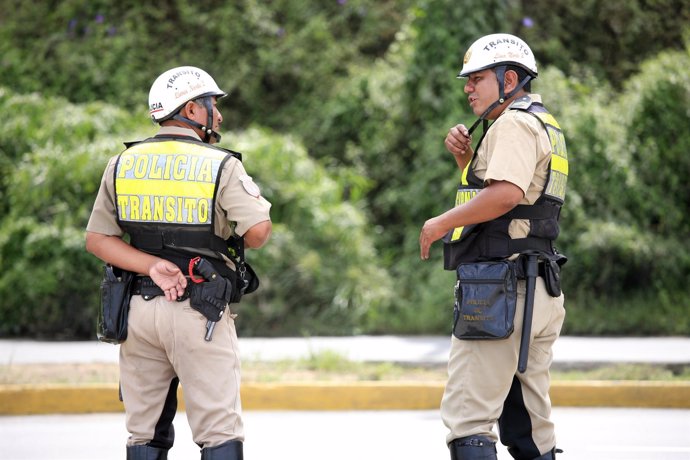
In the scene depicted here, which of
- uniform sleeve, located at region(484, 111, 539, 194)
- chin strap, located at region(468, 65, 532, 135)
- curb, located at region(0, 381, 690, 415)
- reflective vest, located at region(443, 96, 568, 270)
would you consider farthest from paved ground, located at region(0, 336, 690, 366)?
uniform sleeve, located at region(484, 111, 539, 194)

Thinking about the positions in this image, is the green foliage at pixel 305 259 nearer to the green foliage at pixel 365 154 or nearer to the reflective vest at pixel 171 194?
the green foliage at pixel 365 154

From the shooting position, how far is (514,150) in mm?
4090

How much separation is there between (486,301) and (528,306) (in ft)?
0.53

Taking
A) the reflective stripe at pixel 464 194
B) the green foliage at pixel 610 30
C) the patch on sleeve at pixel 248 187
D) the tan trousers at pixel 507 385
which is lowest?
the tan trousers at pixel 507 385

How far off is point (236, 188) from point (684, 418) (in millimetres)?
4328

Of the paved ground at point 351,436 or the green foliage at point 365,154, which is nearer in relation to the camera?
the paved ground at point 351,436

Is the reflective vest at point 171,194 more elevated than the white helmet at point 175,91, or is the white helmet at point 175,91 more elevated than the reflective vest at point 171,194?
the white helmet at point 175,91

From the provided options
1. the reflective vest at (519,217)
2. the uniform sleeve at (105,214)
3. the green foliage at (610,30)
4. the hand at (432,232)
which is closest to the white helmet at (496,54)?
the reflective vest at (519,217)

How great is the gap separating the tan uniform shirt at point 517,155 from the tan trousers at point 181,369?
3.75ft

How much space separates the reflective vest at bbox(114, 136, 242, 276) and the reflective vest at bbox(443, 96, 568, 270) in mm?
920

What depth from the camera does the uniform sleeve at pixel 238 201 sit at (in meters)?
4.08

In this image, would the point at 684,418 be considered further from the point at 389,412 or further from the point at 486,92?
the point at 486,92

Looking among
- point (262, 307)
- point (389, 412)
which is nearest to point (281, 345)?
point (262, 307)

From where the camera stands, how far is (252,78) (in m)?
14.7
